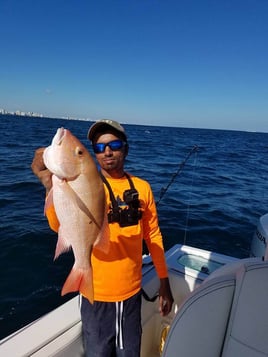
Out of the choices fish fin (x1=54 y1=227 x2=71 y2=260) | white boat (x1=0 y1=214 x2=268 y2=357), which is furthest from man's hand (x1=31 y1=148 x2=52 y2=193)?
white boat (x1=0 y1=214 x2=268 y2=357)

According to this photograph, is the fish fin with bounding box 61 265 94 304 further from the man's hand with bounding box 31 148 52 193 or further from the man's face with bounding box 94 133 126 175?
the man's face with bounding box 94 133 126 175

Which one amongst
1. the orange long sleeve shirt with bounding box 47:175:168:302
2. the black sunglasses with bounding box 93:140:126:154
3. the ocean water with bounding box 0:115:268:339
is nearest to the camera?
the orange long sleeve shirt with bounding box 47:175:168:302

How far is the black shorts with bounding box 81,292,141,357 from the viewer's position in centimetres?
212

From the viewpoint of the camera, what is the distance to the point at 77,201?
5.29 ft

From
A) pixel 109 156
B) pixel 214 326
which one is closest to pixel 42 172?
pixel 109 156

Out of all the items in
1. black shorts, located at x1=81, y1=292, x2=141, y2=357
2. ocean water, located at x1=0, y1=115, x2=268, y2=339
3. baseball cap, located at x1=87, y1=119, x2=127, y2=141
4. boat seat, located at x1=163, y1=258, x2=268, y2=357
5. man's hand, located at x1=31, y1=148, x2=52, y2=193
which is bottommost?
ocean water, located at x1=0, y1=115, x2=268, y2=339

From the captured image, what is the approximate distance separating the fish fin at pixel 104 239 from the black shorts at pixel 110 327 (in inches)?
23.7

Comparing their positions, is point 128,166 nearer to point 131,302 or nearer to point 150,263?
point 150,263

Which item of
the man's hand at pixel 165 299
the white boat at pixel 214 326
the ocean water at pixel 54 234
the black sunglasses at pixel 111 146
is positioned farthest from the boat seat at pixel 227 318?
the ocean water at pixel 54 234

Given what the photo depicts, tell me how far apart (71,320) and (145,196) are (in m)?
1.13

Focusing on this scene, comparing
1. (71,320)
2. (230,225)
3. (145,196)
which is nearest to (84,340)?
(71,320)

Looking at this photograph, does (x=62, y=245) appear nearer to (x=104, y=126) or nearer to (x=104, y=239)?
(x=104, y=239)

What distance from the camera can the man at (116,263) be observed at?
211 centimetres

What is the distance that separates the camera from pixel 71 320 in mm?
2252
